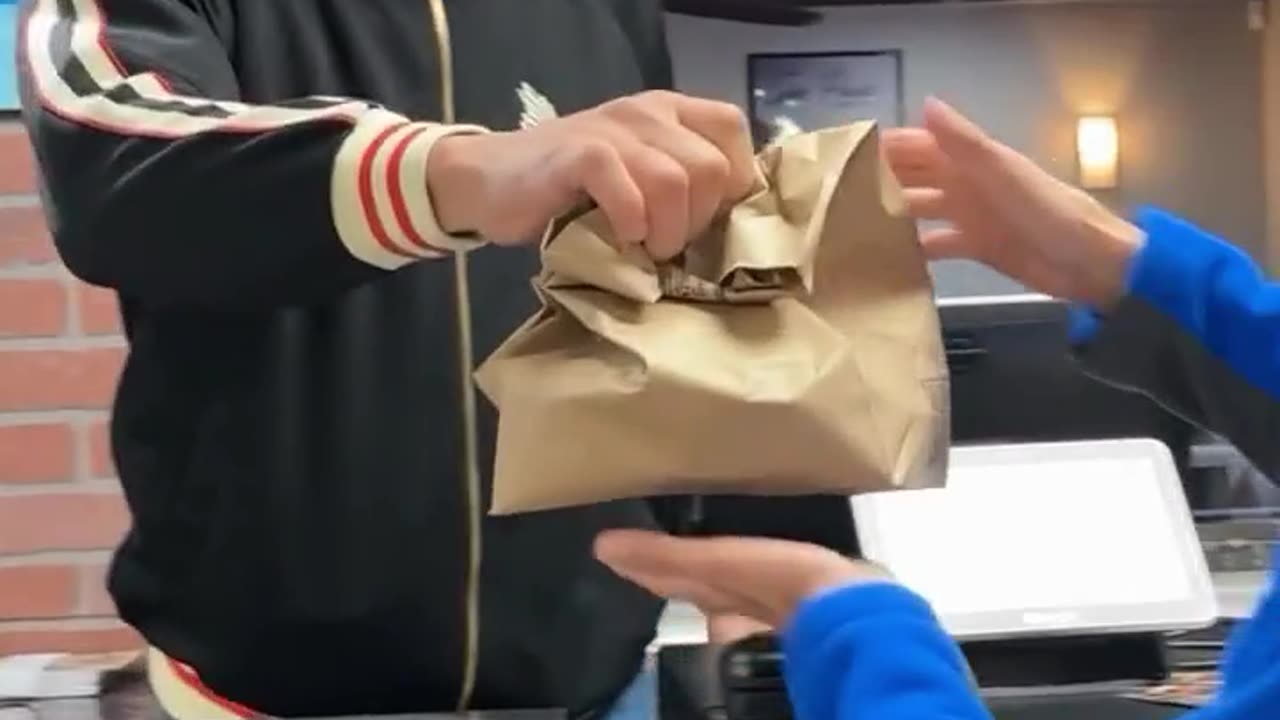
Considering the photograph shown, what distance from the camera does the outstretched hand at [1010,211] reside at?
87 centimetres

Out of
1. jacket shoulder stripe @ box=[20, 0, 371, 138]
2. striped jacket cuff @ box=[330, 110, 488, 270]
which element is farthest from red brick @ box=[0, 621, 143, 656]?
striped jacket cuff @ box=[330, 110, 488, 270]

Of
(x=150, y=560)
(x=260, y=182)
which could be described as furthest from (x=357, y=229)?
(x=150, y=560)

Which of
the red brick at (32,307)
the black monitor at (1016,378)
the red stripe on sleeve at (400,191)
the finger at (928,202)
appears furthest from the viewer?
the red brick at (32,307)

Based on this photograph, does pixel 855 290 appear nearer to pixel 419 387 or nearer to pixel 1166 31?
pixel 419 387

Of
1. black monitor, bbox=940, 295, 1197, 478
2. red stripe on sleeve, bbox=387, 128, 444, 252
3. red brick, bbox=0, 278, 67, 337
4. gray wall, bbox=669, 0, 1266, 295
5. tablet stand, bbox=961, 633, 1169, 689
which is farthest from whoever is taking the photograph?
gray wall, bbox=669, 0, 1266, 295

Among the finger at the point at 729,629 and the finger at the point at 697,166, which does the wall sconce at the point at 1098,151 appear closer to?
the finger at the point at 729,629

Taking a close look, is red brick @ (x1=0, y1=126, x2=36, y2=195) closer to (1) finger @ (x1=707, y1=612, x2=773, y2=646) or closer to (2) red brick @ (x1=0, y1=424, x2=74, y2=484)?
(2) red brick @ (x1=0, y1=424, x2=74, y2=484)

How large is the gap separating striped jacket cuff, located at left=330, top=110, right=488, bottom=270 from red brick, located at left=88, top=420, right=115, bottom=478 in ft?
3.19

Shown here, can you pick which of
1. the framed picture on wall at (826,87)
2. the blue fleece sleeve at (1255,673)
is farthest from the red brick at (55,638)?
the blue fleece sleeve at (1255,673)

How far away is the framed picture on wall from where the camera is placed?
5.63ft

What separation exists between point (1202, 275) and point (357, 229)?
402 mm

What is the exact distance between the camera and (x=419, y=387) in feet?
3.22

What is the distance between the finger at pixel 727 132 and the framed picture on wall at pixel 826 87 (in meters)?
0.97

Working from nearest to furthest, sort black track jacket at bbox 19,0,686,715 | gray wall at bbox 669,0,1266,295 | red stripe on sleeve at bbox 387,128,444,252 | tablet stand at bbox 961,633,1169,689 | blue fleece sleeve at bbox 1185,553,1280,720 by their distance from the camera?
blue fleece sleeve at bbox 1185,553,1280,720
red stripe on sleeve at bbox 387,128,444,252
black track jacket at bbox 19,0,686,715
tablet stand at bbox 961,633,1169,689
gray wall at bbox 669,0,1266,295
